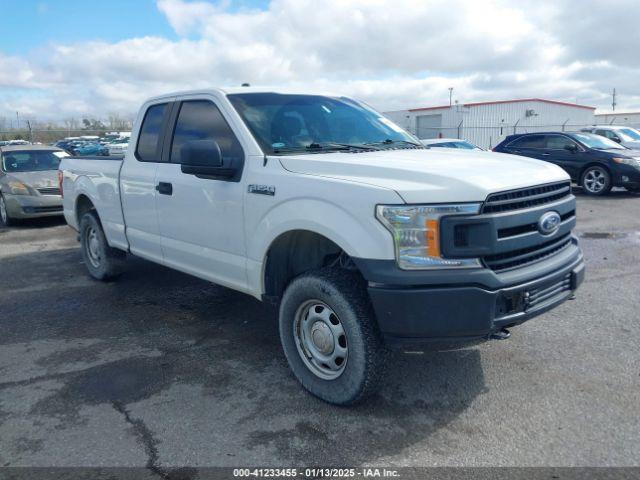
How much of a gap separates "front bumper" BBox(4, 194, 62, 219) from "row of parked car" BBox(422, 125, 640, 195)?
7990mm

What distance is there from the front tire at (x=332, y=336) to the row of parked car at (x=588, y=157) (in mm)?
9370

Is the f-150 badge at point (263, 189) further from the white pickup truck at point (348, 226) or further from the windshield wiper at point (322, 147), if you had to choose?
the windshield wiper at point (322, 147)

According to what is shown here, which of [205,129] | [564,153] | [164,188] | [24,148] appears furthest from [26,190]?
[564,153]

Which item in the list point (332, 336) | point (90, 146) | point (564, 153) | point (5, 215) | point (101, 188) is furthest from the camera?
point (90, 146)

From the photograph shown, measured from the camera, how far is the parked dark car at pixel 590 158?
40.6 ft

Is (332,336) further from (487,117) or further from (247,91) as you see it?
(487,117)

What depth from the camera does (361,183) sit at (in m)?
3.08

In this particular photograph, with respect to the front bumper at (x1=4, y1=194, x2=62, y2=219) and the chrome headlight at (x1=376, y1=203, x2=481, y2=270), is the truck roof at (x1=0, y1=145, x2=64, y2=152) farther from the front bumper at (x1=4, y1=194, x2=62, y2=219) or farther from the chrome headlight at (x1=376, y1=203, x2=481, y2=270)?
the chrome headlight at (x1=376, y1=203, x2=481, y2=270)

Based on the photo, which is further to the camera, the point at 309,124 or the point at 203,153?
the point at 309,124

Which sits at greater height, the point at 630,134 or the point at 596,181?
the point at 630,134

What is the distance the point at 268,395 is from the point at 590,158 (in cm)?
1180

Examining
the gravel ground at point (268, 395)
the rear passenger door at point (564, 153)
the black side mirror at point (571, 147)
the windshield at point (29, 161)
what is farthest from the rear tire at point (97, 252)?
the black side mirror at point (571, 147)

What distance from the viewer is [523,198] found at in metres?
3.12

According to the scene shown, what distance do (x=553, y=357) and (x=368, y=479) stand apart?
6.64ft
